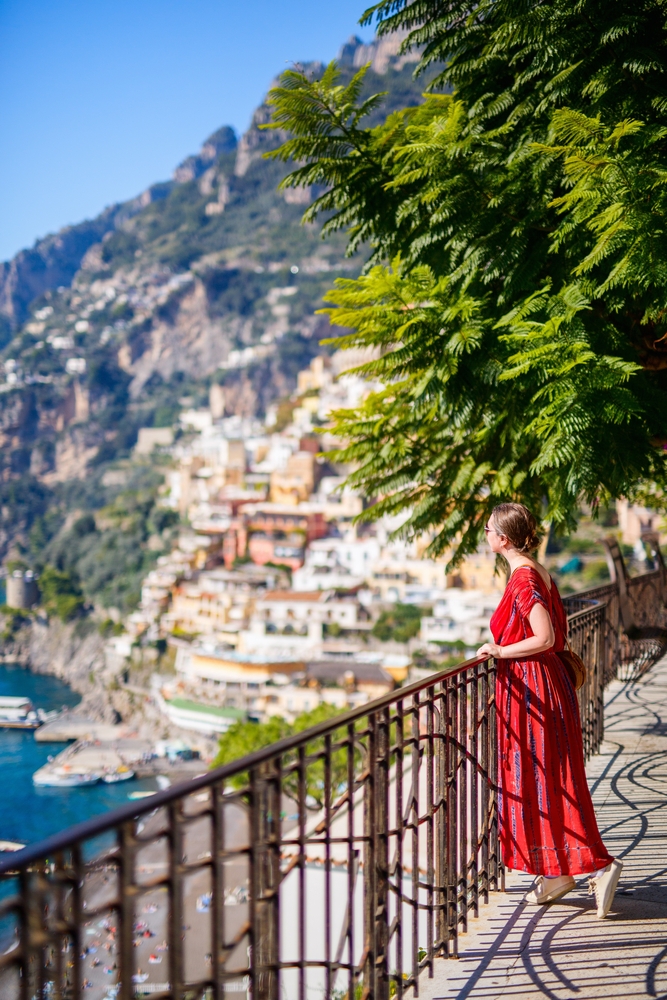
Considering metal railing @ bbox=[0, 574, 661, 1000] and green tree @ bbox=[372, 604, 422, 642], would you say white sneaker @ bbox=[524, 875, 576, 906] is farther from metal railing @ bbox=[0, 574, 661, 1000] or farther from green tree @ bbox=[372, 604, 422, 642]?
green tree @ bbox=[372, 604, 422, 642]

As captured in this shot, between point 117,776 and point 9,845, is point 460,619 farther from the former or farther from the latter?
point 9,845

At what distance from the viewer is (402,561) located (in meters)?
63.7

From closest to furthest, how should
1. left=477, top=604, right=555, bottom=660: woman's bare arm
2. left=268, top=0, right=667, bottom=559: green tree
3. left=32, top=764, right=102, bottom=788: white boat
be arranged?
left=477, top=604, right=555, bottom=660: woman's bare arm → left=268, top=0, right=667, bottom=559: green tree → left=32, top=764, right=102, bottom=788: white boat

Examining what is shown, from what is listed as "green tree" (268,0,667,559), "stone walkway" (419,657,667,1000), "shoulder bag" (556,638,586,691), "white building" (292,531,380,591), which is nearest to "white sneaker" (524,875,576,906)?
"stone walkway" (419,657,667,1000)

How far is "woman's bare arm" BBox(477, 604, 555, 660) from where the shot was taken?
2.66 m

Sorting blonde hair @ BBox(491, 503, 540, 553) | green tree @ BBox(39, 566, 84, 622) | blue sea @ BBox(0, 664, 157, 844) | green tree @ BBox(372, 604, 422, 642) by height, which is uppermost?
blonde hair @ BBox(491, 503, 540, 553)

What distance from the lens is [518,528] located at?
9.20ft

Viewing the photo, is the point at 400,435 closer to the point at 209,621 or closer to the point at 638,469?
the point at 638,469

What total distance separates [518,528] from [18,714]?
62930mm

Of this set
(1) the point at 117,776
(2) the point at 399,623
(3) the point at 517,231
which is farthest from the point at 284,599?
(3) the point at 517,231

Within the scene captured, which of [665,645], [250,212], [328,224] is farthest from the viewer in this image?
[250,212]

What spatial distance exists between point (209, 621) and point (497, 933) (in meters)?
62.5

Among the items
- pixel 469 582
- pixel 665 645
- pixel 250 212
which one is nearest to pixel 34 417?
pixel 250 212

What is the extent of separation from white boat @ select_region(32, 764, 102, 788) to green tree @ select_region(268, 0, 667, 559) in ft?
158
